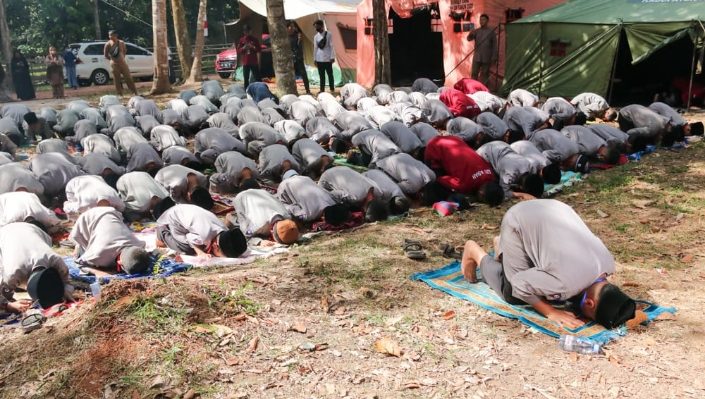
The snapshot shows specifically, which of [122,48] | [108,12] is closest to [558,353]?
[122,48]

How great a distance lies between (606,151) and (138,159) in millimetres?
6319

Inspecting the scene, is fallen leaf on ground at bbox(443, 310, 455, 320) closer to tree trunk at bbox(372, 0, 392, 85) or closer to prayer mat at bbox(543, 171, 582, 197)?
prayer mat at bbox(543, 171, 582, 197)

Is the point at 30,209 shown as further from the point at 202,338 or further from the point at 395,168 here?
the point at 395,168

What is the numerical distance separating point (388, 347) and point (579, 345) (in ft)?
3.94

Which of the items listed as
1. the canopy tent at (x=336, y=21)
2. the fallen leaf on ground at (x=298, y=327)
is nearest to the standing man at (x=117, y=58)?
the canopy tent at (x=336, y=21)

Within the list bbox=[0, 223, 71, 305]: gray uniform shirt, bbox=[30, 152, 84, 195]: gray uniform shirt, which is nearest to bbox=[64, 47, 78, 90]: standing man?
bbox=[30, 152, 84, 195]: gray uniform shirt

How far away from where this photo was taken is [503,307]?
15.7ft

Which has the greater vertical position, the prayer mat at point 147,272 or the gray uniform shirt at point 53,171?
the gray uniform shirt at point 53,171

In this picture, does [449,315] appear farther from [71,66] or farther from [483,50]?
[71,66]

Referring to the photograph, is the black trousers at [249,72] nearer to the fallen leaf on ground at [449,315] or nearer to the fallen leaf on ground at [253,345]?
the fallen leaf on ground at [449,315]

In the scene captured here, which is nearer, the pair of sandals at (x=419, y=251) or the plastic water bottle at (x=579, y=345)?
the plastic water bottle at (x=579, y=345)

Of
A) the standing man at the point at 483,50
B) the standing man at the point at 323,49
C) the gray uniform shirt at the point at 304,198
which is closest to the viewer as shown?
the gray uniform shirt at the point at 304,198

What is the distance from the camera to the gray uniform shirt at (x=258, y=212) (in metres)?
6.61

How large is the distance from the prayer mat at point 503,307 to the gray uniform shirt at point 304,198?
1.78 metres
